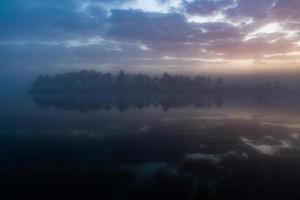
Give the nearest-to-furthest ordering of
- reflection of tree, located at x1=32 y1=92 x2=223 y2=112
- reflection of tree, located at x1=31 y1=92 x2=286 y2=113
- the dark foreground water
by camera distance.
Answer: the dark foreground water, reflection of tree, located at x1=32 y1=92 x2=223 y2=112, reflection of tree, located at x1=31 y1=92 x2=286 y2=113

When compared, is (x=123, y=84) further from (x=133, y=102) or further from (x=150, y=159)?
(x=150, y=159)

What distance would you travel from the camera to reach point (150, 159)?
119 feet

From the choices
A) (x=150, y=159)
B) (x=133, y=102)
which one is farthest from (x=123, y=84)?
(x=150, y=159)

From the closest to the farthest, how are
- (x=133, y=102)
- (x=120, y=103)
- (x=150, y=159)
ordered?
(x=150, y=159) < (x=120, y=103) < (x=133, y=102)

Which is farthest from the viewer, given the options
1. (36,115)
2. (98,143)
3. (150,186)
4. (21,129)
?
(36,115)

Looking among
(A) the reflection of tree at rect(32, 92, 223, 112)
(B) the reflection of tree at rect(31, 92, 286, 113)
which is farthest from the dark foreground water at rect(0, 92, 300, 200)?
(B) the reflection of tree at rect(31, 92, 286, 113)

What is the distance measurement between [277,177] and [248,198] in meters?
6.95

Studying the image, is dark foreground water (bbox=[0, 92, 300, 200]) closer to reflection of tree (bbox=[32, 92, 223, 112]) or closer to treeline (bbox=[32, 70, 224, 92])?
reflection of tree (bbox=[32, 92, 223, 112])

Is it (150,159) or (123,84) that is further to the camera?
(123,84)

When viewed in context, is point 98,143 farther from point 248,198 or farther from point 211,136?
point 248,198

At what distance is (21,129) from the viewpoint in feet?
181

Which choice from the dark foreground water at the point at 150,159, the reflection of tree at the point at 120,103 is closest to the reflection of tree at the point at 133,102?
the reflection of tree at the point at 120,103

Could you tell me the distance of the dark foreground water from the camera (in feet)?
85.6

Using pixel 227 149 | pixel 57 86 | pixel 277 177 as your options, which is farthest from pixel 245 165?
pixel 57 86
